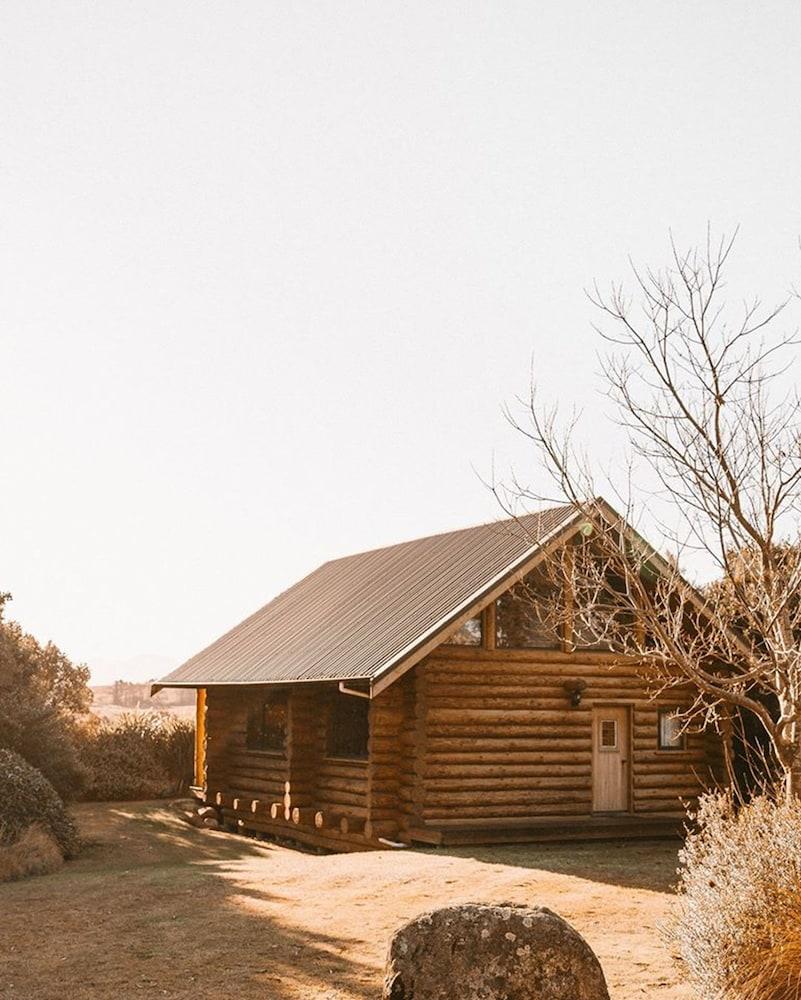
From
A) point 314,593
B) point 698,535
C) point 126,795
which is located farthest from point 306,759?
point 698,535

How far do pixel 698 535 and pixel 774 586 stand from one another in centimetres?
159

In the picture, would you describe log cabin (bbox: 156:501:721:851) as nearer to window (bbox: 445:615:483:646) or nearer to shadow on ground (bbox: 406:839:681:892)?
window (bbox: 445:615:483:646)

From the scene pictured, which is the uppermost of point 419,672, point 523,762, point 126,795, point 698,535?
point 698,535

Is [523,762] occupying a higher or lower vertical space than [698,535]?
lower

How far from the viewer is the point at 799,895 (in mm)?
8453

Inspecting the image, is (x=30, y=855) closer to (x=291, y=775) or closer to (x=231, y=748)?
(x=291, y=775)

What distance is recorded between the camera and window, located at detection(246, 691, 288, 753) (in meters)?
23.6

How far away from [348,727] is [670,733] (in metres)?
6.11

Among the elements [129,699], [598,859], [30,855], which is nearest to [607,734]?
[598,859]

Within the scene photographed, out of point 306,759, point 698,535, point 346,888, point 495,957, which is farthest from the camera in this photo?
point 306,759

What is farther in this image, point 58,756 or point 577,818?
point 58,756

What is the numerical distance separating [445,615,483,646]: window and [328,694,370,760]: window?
6.57ft

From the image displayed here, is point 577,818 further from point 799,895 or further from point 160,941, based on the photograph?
point 799,895

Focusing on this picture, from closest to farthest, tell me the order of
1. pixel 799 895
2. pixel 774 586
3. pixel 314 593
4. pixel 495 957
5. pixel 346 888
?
pixel 495 957, pixel 799 895, pixel 774 586, pixel 346 888, pixel 314 593
